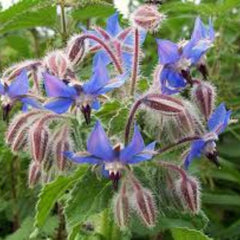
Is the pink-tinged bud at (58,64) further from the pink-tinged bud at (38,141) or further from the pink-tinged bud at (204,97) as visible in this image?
the pink-tinged bud at (204,97)

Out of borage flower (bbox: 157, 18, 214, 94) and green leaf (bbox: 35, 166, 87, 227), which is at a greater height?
borage flower (bbox: 157, 18, 214, 94)

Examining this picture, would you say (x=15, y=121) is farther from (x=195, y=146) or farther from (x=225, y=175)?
(x=225, y=175)

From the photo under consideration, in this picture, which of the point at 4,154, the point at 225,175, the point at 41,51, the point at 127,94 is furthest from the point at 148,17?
the point at 41,51

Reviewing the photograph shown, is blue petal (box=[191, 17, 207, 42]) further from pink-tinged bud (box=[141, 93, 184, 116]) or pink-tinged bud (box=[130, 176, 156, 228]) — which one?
pink-tinged bud (box=[130, 176, 156, 228])

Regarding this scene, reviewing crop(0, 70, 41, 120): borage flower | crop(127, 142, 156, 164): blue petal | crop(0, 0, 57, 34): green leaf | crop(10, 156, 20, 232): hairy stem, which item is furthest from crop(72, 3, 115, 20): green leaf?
crop(127, 142, 156, 164): blue petal

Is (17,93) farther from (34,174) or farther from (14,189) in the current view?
(14,189)

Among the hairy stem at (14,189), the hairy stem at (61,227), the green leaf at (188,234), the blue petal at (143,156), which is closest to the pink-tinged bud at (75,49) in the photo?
the blue petal at (143,156)
